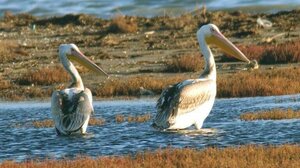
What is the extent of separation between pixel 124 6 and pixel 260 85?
26.5 meters

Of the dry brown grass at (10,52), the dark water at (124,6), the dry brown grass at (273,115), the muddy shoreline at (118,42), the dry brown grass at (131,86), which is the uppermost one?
the dry brown grass at (273,115)

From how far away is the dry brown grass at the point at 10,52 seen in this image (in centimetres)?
2412

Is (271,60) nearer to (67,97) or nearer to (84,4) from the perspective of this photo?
(67,97)

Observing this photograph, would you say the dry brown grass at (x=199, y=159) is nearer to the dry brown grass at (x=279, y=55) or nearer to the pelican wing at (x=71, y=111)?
the pelican wing at (x=71, y=111)

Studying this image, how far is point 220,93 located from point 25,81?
472 cm

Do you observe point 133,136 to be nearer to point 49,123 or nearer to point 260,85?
point 49,123

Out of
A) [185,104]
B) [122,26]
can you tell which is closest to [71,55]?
[185,104]

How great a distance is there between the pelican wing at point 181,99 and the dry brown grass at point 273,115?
918mm

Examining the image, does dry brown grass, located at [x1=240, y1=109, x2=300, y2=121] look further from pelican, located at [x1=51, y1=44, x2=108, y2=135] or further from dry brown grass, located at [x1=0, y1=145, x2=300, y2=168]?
dry brown grass, located at [x1=0, y1=145, x2=300, y2=168]

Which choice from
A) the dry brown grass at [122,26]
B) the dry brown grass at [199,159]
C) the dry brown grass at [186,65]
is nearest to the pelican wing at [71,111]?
the dry brown grass at [199,159]

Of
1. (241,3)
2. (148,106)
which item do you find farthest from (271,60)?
(241,3)

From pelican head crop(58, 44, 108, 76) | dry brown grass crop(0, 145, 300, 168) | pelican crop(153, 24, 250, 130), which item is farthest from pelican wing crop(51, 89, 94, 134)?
dry brown grass crop(0, 145, 300, 168)

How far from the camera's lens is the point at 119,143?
11.7 metres

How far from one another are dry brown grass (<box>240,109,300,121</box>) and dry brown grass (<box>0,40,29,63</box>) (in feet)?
37.7
